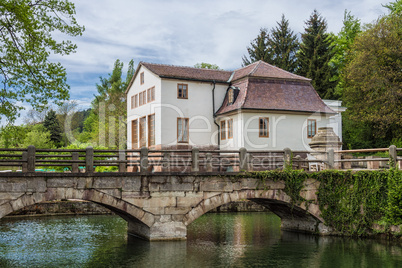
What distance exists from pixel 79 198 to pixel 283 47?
39.2m

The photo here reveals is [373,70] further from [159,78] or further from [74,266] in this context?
[74,266]

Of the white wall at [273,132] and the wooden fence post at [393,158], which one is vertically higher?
the white wall at [273,132]

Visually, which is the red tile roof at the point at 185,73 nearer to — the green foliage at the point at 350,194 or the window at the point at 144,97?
the window at the point at 144,97

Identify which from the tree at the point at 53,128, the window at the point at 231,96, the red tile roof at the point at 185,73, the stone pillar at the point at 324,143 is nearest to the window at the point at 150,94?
the red tile roof at the point at 185,73

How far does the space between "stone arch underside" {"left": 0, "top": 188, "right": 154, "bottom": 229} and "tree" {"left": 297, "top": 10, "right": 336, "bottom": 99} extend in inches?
1229

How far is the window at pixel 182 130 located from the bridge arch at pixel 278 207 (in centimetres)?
953

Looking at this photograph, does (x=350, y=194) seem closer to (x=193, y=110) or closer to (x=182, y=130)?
(x=182, y=130)

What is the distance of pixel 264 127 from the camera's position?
2956 centimetres

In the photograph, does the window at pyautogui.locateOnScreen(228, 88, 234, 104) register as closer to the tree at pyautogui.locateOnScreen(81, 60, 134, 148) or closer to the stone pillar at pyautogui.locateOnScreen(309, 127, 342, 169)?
the stone pillar at pyautogui.locateOnScreen(309, 127, 342, 169)

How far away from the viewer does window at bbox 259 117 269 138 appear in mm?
29516

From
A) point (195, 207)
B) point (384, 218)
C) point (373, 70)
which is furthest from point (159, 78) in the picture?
point (373, 70)

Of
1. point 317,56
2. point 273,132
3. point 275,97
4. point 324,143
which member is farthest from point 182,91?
Answer: point 317,56

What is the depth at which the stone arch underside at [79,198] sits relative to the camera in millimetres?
16266

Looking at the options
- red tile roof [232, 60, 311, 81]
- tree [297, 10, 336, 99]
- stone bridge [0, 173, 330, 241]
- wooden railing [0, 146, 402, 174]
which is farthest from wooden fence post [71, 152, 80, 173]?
tree [297, 10, 336, 99]
